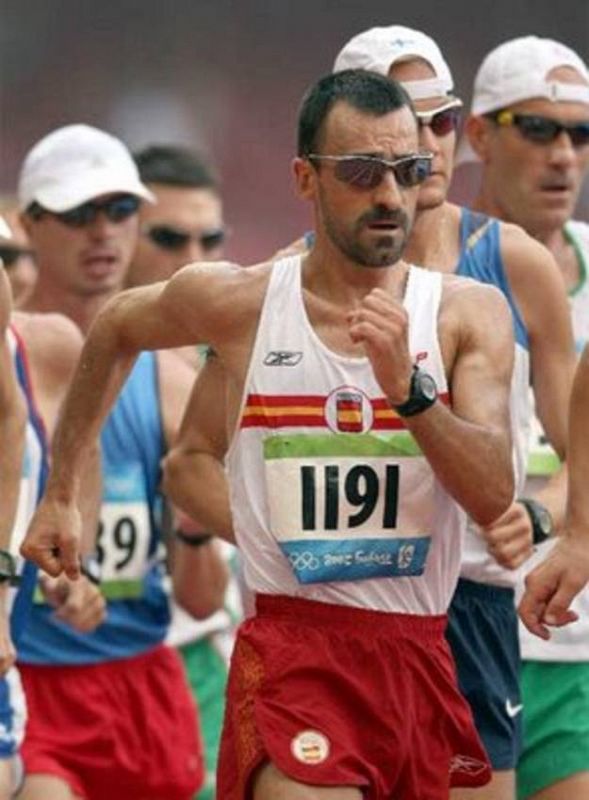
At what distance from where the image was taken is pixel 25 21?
18.5 metres

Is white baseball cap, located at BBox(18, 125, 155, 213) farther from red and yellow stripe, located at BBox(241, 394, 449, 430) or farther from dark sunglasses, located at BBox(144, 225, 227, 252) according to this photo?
red and yellow stripe, located at BBox(241, 394, 449, 430)

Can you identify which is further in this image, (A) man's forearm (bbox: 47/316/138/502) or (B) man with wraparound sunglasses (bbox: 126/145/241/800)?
(B) man with wraparound sunglasses (bbox: 126/145/241/800)

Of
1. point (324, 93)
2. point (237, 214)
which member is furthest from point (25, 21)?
point (324, 93)

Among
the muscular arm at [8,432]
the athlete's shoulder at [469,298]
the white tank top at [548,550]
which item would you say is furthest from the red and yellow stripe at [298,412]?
the white tank top at [548,550]

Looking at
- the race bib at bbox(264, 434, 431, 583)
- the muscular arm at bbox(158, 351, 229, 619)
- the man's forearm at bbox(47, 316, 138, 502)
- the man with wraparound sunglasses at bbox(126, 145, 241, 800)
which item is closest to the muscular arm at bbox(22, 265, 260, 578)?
the man's forearm at bbox(47, 316, 138, 502)

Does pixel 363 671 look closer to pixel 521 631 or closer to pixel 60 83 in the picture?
pixel 521 631

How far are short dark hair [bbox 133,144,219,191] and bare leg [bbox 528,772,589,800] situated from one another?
4360mm

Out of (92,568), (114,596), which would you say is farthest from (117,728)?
(92,568)

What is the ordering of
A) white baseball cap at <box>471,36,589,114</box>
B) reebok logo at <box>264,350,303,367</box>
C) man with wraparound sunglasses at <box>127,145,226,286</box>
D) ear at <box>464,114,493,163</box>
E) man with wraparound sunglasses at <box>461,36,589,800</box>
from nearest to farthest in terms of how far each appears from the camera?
reebok logo at <box>264,350,303,367</box> < man with wraparound sunglasses at <box>461,36,589,800</box> < white baseball cap at <box>471,36,589,114</box> < ear at <box>464,114,493,163</box> < man with wraparound sunglasses at <box>127,145,226,286</box>

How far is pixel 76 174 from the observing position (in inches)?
465

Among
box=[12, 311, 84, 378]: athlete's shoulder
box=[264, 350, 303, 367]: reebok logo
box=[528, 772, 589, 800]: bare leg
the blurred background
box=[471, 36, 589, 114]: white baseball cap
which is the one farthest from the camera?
the blurred background

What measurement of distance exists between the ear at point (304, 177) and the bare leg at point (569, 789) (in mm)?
2147

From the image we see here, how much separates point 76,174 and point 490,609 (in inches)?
135

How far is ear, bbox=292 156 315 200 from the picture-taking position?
8.05 metres
